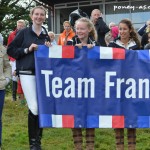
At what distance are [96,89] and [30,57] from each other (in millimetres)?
978

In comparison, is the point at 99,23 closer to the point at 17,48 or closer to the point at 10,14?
the point at 17,48

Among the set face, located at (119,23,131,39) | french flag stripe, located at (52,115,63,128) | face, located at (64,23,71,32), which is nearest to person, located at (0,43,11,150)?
french flag stripe, located at (52,115,63,128)

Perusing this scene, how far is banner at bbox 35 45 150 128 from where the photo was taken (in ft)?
18.6

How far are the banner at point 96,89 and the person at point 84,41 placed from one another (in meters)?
0.09

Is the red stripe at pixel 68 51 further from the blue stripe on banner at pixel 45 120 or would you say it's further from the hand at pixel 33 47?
the blue stripe on banner at pixel 45 120

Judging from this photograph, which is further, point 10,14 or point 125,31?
point 10,14

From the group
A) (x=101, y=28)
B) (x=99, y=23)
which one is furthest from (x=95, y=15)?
(x=101, y=28)

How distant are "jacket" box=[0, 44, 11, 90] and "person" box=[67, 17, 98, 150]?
0.95 metres

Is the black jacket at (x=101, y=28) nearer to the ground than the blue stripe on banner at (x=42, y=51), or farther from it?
farther from it

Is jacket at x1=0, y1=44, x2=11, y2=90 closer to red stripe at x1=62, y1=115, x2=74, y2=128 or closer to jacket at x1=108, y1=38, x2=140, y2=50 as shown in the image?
red stripe at x1=62, y1=115, x2=74, y2=128

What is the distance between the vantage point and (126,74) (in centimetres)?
567

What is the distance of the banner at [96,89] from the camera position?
223 inches

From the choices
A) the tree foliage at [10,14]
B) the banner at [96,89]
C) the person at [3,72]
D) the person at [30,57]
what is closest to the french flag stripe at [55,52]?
the banner at [96,89]

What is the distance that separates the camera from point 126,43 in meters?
5.81
